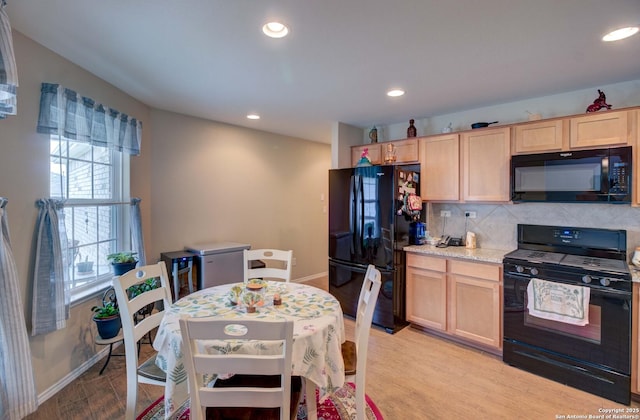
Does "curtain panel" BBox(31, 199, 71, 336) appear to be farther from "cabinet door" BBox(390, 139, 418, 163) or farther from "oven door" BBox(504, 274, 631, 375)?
"oven door" BBox(504, 274, 631, 375)

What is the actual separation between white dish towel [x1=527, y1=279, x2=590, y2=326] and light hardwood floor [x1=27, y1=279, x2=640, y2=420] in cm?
53

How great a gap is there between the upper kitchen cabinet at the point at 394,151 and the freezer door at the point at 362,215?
0.48 metres

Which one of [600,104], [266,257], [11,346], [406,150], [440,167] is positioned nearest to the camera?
[11,346]

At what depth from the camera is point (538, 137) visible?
2.68 m

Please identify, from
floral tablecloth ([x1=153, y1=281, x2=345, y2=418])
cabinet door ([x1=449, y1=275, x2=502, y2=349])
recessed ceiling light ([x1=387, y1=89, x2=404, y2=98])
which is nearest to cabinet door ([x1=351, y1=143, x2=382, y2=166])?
recessed ceiling light ([x1=387, y1=89, x2=404, y2=98])

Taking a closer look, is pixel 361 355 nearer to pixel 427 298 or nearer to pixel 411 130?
pixel 427 298

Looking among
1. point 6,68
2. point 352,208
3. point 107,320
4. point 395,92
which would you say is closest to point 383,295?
point 352,208

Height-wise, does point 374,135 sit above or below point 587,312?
above

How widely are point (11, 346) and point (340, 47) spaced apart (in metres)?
2.56

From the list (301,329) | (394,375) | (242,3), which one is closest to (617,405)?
(394,375)

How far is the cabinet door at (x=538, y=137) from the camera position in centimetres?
259

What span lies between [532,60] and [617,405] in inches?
96.8

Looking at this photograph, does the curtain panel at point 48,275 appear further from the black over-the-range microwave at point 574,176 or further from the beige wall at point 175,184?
the black over-the-range microwave at point 574,176

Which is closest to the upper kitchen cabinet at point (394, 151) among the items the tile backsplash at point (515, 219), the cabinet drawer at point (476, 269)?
the tile backsplash at point (515, 219)
